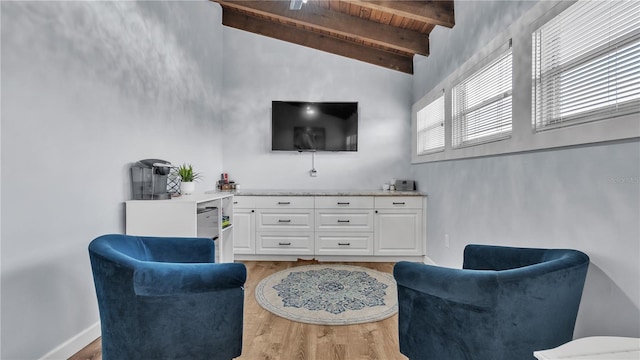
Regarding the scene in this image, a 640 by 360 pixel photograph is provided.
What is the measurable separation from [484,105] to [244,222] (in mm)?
2791

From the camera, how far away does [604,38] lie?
4.13ft

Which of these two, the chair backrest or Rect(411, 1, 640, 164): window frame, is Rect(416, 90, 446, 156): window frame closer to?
Rect(411, 1, 640, 164): window frame

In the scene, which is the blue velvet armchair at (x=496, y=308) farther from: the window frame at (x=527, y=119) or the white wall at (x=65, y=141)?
the white wall at (x=65, y=141)

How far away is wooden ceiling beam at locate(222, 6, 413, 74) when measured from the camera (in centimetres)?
407

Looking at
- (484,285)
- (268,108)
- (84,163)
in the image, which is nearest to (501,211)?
(484,285)

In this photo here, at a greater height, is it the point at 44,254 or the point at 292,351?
the point at 44,254

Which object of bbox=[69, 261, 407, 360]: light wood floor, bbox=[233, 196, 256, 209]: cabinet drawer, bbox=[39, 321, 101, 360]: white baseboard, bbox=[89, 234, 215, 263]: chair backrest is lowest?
bbox=[69, 261, 407, 360]: light wood floor

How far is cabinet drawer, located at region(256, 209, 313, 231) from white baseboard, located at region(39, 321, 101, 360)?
73.8 inches

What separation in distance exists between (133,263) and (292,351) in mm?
1103

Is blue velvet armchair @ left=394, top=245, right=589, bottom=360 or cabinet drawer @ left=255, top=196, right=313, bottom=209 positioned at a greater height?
cabinet drawer @ left=255, top=196, right=313, bottom=209

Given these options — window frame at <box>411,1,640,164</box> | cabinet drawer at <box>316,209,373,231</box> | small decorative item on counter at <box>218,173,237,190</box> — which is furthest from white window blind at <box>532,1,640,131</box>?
A: small decorative item on counter at <box>218,173,237,190</box>

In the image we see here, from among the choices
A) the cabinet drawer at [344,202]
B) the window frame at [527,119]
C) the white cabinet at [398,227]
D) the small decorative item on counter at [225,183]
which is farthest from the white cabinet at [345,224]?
the window frame at [527,119]

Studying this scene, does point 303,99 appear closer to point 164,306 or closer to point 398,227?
point 398,227

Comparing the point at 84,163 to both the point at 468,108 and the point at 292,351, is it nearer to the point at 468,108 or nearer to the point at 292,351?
the point at 292,351
